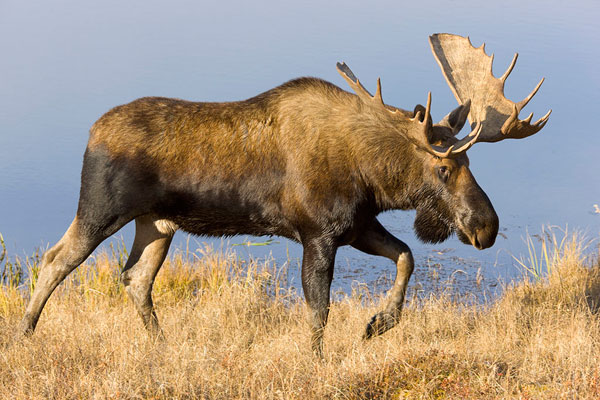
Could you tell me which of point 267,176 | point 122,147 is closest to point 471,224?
point 267,176

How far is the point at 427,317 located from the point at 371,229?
98 cm

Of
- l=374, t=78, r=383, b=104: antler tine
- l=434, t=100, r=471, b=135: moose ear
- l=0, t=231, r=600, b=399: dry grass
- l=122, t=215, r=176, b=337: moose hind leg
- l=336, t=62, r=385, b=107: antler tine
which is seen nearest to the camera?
l=0, t=231, r=600, b=399: dry grass

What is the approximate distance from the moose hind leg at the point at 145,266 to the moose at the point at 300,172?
15.0 inches

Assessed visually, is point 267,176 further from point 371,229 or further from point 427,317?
point 427,317

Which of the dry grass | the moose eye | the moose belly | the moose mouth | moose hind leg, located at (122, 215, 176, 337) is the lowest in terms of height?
the dry grass

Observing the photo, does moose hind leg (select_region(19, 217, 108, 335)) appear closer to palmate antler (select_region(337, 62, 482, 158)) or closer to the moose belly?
the moose belly

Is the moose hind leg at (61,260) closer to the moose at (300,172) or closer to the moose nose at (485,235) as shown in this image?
the moose at (300,172)

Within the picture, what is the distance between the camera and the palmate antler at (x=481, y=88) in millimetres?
6355

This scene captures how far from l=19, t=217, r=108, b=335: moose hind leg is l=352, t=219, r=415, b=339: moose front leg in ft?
6.08

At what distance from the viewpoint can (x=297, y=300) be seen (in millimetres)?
7527

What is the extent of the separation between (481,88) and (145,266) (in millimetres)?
2779

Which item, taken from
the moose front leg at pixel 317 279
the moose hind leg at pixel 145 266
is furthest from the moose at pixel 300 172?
the moose hind leg at pixel 145 266

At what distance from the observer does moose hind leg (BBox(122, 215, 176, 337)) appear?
671 centimetres

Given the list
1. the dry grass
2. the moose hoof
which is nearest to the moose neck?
the moose hoof
